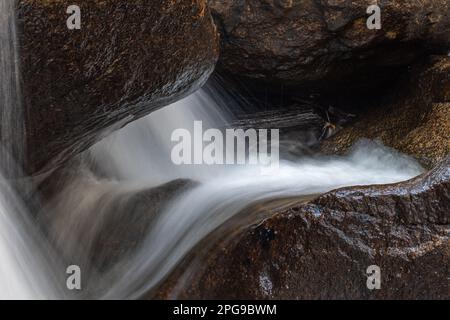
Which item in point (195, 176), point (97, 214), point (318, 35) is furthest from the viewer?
point (318, 35)

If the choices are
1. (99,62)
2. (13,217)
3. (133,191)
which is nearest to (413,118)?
(133,191)

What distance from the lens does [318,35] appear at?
5.59m

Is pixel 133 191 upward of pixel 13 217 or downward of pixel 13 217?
upward

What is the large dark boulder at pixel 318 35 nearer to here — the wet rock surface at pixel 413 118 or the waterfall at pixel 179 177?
the wet rock surface at pixel 413 118

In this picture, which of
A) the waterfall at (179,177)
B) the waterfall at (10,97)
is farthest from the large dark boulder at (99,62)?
the waterfall at (179,177)

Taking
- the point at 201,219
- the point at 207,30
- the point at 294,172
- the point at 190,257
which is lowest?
the point at 190,257

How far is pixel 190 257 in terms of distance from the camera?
11.1 ft

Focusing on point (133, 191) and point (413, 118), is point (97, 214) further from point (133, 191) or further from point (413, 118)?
point (413, 118)

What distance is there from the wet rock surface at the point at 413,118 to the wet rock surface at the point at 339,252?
4.87 ft

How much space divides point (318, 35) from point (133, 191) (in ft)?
7.20

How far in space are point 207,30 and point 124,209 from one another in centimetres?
125

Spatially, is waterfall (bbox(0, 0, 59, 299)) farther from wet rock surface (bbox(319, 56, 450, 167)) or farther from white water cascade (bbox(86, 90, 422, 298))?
wet rock surface (bbox(319, 56, 450, 167))

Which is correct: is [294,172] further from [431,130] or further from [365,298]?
[365,298]
